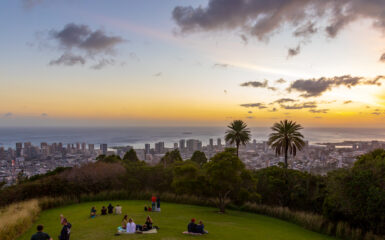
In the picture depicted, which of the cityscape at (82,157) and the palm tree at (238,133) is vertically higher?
the palm tree at (238,133)


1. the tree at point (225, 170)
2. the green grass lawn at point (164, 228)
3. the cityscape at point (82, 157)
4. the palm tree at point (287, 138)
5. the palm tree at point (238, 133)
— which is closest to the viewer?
the green grass lawn at point (164, 228)

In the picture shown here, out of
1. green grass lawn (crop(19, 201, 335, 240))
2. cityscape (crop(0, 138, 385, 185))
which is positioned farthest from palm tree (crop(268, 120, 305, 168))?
green grass lawn (crop(19, 201, 335, 240))

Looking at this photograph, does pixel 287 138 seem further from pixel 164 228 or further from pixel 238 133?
pixel 164 228

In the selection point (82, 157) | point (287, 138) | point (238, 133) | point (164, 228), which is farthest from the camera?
point (82, 157)

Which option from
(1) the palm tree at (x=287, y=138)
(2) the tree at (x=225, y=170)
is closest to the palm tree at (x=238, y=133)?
(1) the palm tree at (x=287, y=138)

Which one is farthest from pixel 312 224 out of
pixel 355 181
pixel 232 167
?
pixel 232 167

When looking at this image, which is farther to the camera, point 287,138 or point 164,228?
point 287,138

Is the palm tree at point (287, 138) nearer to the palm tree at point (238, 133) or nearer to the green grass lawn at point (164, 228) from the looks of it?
the palm tree at point (238, 133)

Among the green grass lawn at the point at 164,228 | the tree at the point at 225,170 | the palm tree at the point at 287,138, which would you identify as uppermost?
the palm tree at the point at 287,138

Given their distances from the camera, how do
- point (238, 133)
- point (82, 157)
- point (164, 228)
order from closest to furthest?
1. point (164, 228)
2. point (238, 133)
3. point (82, 157)

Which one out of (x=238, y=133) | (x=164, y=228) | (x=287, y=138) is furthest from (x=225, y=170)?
(x=238, y=133)

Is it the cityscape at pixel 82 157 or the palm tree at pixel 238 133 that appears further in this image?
the cityscape at pixel 82 157
